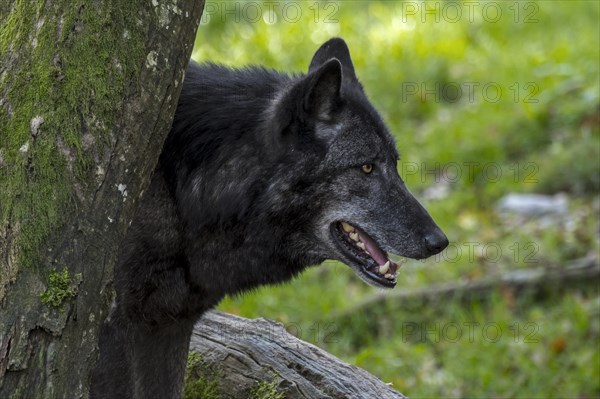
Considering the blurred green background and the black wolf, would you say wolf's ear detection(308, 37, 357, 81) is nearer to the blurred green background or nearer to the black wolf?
the black wolf

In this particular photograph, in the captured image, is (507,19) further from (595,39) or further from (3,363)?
(3,363)

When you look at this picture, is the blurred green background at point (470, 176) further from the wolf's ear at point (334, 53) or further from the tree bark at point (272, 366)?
the wolf's ear at point (334, 53)

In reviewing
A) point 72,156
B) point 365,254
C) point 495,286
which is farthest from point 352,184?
point 495,286

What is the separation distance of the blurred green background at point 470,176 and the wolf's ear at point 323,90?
159cm

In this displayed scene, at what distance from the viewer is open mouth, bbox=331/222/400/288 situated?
14.5 feet

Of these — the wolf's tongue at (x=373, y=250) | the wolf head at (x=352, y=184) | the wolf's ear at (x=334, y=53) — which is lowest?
the wolf's tongue at (x=373, y=250)

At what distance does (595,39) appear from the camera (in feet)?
35.4

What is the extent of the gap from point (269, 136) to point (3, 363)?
5.64 feet

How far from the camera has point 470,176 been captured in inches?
375

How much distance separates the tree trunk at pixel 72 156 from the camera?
3.03 meters

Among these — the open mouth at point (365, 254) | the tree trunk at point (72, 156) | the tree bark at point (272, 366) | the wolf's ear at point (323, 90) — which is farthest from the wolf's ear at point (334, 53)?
the tree trunk at point (72, 156)

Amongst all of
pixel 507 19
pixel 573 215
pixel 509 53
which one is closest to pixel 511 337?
pixel 573 215

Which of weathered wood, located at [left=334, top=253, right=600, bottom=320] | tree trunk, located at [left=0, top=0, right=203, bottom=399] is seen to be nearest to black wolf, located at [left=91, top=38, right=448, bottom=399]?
tree trunk, located at [left=0, top=0, right=203, bottom=399]

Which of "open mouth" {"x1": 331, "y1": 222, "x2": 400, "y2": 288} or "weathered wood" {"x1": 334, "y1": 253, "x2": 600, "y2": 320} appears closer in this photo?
"open mouth" {"x1": 331, "y1": 222, "x2": 400, "y2": 288}
